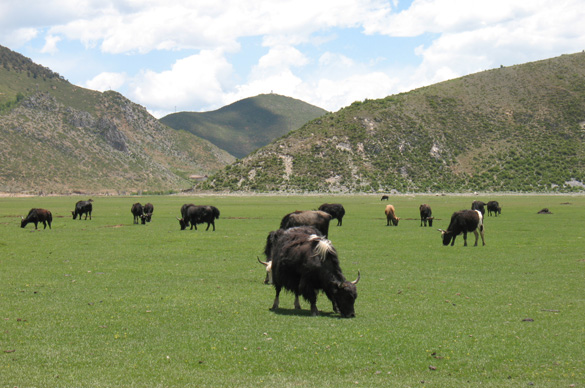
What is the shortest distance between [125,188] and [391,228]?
120 metres

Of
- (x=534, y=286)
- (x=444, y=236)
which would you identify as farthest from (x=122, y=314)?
(x=444, y=236)

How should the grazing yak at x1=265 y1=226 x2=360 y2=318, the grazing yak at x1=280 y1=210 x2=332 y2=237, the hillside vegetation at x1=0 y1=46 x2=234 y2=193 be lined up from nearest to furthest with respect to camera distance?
the grazing yak at x1=265 y1=226 x2=360 y2=318
the grazing yak at x1=280 y1=210 x2=332 y2=237
the hillside vegetation at x1=0 y1=46 x2=234 y2=193

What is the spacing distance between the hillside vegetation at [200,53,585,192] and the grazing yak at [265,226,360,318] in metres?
105

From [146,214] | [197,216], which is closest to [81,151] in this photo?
A: [146,214]

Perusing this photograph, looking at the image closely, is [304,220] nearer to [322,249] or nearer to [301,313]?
[301,313]

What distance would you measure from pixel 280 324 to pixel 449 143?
124353 millimetres

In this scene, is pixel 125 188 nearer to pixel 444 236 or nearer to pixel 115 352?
pixel 444 236

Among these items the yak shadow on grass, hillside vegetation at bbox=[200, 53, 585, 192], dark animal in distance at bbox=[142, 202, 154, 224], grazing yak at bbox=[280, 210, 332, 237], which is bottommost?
the yak shadow on grass

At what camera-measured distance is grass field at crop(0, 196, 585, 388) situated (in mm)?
8289

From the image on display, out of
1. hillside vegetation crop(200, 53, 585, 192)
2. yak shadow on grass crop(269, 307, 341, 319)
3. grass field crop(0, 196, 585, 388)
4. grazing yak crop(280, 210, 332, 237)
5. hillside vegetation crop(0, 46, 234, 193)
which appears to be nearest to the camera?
grass field crop(0, 196, 585, 388)

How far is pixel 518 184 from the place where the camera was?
113 metres

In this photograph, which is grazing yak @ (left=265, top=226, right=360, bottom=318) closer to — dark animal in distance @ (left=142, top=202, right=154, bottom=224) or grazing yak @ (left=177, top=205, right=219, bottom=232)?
grazing yak @ (left=177, top=205, right=219, bottom=232)

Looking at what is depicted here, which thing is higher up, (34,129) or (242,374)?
(34,129)

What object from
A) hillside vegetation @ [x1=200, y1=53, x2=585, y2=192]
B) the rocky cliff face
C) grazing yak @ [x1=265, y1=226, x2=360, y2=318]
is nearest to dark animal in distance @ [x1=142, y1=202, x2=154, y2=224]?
grazing yak @ [x1=265, y1=226, x2=360, y2=318]
